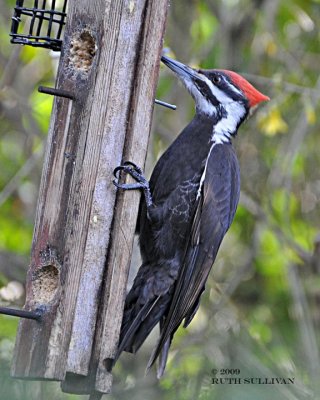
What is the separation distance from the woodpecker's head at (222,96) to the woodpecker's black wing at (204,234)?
194 millimetres

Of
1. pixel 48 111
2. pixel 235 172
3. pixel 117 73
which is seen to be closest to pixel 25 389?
pixel 117 73

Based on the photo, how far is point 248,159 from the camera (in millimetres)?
6344

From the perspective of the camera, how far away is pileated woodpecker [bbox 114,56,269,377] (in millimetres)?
3711

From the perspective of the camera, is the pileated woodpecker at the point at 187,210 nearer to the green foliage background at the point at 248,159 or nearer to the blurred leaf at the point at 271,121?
the green foliage background at the point at 248,159

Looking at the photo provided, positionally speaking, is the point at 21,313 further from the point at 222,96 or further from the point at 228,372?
the point at 222,96

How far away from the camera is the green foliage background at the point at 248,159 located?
576 cm

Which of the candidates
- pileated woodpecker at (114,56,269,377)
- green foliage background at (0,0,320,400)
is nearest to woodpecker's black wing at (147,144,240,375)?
pileated woodpecker at (114,56,269,377)

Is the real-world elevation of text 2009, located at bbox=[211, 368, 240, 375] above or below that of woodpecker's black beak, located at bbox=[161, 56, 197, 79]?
below

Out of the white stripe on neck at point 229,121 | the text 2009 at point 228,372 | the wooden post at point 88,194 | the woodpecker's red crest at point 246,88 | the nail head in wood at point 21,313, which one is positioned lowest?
the text 2009 at point 228,372

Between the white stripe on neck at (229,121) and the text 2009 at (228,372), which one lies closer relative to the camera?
the text 2009 at (228,372)

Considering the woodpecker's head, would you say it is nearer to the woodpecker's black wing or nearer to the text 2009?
the woodpecker's black wing

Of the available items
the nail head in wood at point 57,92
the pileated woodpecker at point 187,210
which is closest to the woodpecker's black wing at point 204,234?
the pileated woodpecker at point 187,210

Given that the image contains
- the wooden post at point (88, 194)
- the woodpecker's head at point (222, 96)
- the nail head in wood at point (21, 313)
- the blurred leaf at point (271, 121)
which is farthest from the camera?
the blurred leaf at point (271, 121)

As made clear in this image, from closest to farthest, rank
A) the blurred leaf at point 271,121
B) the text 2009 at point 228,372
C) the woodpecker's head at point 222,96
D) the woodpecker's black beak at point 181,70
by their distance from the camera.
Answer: the text 2009 at point 228,372, the woodpecker's black beak at point 181,70, the woodpecker's head at point 222,96, the blurred leaf at point 271,121
